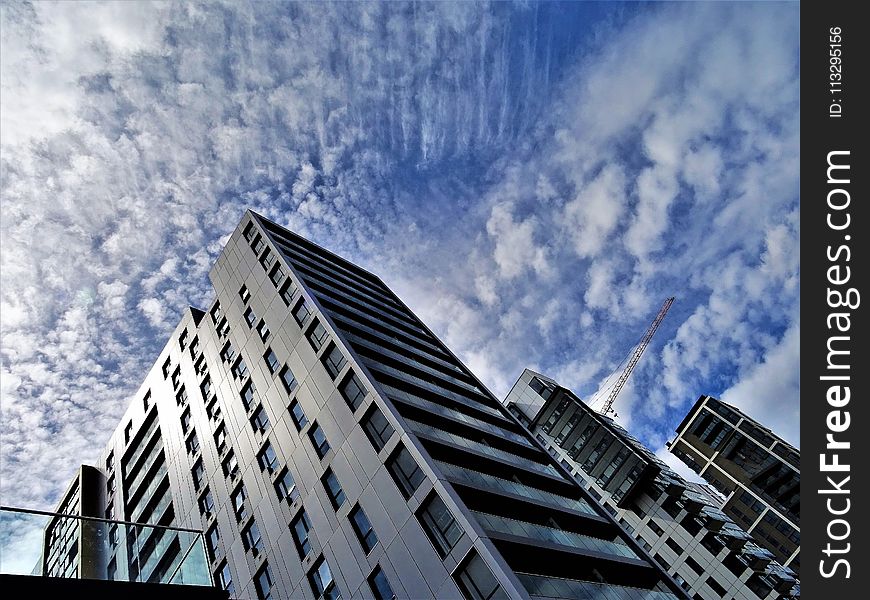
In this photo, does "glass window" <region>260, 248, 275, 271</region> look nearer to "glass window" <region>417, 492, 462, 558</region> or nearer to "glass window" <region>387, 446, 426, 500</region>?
"glass window" <region>387, 446, 426, 500</region>

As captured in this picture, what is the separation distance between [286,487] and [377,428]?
810 centimetres

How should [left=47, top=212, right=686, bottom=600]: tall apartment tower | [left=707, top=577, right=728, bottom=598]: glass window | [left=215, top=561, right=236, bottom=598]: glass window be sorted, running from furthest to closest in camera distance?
1. [left=707, top=577, right=728, bottom=598]: glass window
2. [left=215, top=561, right=236, bottom=598]: glass window
3. [left=47, top=212, right=686, bottom=600]: tall apartment tower

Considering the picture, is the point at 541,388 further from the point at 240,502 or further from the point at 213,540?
the point at 213,540

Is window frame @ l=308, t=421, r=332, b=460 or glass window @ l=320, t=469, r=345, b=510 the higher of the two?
window frame @ l=308, t=421, r=332, b=460

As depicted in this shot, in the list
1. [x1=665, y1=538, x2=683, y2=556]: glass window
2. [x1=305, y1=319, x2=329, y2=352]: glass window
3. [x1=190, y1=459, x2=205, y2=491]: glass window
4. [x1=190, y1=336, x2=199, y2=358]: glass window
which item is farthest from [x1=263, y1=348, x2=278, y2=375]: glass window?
[x1=665, y1=538, x2=683, y2=556]: glass window

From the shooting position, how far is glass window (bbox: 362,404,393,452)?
1073 inches

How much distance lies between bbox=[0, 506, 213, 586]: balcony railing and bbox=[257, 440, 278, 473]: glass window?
2487 cm

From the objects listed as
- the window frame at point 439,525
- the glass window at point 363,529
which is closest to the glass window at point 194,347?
the glass window at point 363,529

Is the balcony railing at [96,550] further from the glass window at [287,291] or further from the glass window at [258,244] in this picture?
the glass window at [258,244]

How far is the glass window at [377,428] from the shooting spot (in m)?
27.3

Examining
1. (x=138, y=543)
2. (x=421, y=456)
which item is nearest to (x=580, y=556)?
(x=421, y=456)

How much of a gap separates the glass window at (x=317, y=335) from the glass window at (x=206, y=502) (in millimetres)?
13629

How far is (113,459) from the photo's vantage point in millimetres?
53781

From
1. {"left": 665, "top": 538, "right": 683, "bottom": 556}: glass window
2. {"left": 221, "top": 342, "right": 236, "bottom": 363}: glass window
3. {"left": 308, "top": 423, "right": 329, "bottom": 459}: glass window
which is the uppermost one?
{"left": 308, "top": 423, "right": 329, "bottom": 459}: glass window
